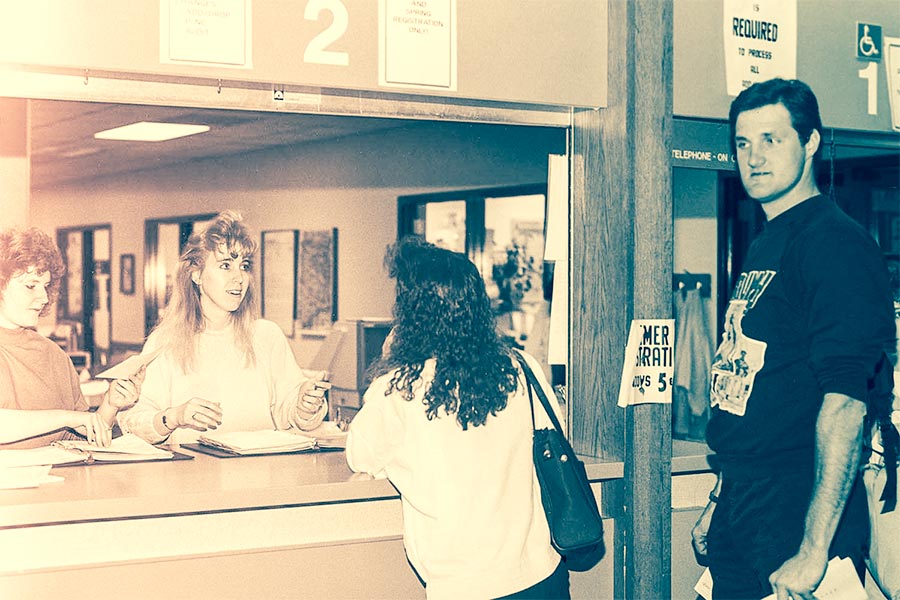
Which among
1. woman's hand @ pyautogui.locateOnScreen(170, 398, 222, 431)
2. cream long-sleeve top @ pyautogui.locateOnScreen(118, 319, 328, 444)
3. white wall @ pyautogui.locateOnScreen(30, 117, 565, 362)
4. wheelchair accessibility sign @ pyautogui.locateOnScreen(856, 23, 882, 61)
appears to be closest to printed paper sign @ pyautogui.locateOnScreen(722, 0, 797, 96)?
wheelchair accessibility sign @ pyautogui.locateOnScreen(856, 23, 882, 61)

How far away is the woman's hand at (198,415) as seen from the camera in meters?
3.05

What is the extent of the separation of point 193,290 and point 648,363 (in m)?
1.27

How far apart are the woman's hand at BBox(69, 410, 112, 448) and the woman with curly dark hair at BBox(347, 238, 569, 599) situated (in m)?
0.79

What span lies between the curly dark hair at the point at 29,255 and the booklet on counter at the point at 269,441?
61 cm

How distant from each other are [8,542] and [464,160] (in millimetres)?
1642

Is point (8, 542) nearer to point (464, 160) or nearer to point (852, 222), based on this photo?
point (464, 160)

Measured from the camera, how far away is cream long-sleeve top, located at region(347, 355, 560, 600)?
7.89 ft

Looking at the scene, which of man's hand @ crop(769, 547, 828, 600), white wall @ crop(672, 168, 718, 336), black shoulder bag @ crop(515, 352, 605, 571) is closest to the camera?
man's hand @ crop(769, 547, 828, 600)

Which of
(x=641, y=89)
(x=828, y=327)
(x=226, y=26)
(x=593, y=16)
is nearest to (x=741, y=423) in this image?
(x=828, y=327)

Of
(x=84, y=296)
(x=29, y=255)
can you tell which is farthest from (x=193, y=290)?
(x=29, y=255)

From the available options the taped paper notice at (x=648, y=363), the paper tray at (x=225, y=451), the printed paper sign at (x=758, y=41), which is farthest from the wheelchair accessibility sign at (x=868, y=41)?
the paper tray at (x=225, y=451)

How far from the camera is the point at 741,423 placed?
2.43m

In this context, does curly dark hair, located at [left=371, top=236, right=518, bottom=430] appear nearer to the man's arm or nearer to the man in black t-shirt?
the man in black t-shirt

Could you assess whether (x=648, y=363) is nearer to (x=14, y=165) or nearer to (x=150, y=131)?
(x=150, y=131)
